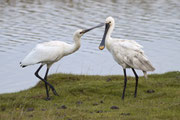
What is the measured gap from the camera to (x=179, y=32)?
2538 centimetres

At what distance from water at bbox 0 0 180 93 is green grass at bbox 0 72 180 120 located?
3.94 m

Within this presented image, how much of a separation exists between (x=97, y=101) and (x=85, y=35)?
1471cm

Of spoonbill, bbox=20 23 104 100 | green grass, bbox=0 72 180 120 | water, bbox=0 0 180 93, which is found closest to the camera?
green grass, bbox=0 72 180 120

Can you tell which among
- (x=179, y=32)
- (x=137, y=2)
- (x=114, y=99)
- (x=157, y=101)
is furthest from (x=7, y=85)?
(x=137, y=2)

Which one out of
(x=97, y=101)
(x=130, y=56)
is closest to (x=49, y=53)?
(x=97, y=101)

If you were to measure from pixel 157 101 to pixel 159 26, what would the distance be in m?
17.9

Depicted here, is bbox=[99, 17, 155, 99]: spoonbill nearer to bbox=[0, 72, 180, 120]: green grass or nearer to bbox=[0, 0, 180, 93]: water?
bbox=[0, 72, 180, 120]: green grass

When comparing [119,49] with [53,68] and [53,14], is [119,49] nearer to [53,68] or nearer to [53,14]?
[53,68]

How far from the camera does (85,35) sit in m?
25.1

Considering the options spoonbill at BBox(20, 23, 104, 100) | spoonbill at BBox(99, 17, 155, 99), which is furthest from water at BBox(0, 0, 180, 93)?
spoonbill at BBox(99, 17, 155, 99)

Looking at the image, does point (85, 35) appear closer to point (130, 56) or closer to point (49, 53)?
point (49, 53)

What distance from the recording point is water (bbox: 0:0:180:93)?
18.3 metres

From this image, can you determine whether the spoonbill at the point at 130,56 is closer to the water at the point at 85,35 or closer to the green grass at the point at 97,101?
the green grass at the point at 97,101

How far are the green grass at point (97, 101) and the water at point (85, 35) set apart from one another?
12.9ft
